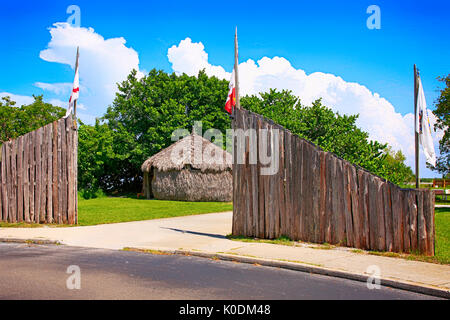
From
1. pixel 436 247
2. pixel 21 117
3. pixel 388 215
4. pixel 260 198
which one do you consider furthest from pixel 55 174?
pixel 21 117

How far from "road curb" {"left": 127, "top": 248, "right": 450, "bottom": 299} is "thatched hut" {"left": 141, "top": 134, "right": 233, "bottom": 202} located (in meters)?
17.4

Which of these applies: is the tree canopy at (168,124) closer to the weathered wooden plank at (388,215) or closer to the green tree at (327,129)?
the green tree at (327,129)

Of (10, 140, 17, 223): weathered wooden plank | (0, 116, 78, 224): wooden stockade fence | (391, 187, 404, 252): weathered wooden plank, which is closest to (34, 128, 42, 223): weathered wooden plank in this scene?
(0, 116, 78, 224): wooden stockade fence

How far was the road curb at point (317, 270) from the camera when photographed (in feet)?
19.9

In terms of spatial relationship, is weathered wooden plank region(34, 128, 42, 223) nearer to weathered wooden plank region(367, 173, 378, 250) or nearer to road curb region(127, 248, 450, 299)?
road curb region(127, 248, 450, 299)

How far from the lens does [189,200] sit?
27.5 metres

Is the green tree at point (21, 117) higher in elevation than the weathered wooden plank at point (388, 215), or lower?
higher

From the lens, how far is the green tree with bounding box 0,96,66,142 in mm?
45094

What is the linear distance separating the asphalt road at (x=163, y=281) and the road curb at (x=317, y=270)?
0.52 ft

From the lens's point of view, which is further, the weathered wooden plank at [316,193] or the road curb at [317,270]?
the weathered wooden plank at [316,193]

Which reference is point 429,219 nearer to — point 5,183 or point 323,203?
point 323,203

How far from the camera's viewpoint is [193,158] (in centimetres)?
2748

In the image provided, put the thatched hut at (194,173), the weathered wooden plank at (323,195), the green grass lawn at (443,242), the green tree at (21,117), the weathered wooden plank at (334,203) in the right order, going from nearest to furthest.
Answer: the green grass lawn at (443,242), the weathered wooden plank at (334,203), the weathered wooden plank at (323,195), the thatched hut at (194,173), the green tree at (21,117)

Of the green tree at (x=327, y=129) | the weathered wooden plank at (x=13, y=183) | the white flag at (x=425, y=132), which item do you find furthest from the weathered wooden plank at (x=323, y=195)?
the green tree at (x=327, y=129)
